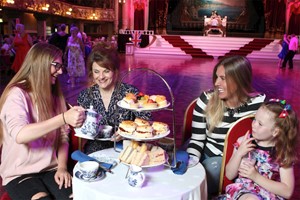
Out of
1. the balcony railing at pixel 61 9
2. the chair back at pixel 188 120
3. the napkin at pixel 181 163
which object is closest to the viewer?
the napkin at pixel 181 163

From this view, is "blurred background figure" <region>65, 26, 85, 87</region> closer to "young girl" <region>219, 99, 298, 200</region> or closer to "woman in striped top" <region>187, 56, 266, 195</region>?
"woman in striped top" <region>187, 56, 266, 195</region>

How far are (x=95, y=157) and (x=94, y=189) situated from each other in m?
0.40

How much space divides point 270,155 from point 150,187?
724 mm

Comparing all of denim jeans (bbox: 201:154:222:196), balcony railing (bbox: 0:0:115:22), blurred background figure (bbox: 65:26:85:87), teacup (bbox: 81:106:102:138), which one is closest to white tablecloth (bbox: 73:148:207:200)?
teacup (bbox: 81:106:102:138)

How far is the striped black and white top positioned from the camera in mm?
2162

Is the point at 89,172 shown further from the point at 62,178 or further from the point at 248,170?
the point at 248,170

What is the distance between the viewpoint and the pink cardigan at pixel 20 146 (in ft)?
5.68

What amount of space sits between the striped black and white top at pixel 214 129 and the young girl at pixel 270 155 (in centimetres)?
33

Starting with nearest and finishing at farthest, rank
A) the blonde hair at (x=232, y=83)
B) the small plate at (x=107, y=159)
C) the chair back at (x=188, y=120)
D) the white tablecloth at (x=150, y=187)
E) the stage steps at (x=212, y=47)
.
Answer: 1. the white tablecloth at (x=150, y=187)
2. the small plate at (x=107, y=159)
3. the blonde hair at (x=232, y=83)
4. the chair back at (x=188, y=120)
5. the stage steps at (x=212, y=47)

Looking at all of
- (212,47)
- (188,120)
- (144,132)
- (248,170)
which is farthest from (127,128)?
Result: (212,47)

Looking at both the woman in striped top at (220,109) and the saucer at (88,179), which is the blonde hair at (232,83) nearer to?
the woman in striped top at (220,109)

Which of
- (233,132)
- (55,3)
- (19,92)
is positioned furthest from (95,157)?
(55,3)

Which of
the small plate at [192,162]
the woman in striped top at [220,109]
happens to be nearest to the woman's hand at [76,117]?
the small plate at [192,162]

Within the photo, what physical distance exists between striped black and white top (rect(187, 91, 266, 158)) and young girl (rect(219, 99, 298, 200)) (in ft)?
1.08
